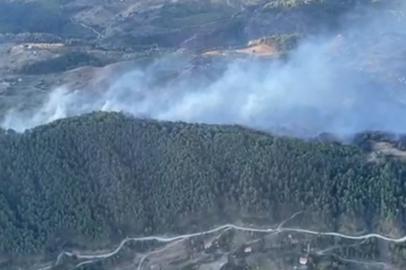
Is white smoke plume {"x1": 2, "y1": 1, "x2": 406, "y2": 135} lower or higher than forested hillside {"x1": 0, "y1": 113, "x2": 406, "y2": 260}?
higher

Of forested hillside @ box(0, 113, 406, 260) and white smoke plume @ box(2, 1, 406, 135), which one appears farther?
white smoke plume @ box(2, 1, 406, 135)

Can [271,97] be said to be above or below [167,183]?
above

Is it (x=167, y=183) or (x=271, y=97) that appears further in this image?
(x=271, y=97)

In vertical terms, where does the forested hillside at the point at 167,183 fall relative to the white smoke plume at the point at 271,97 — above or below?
below
